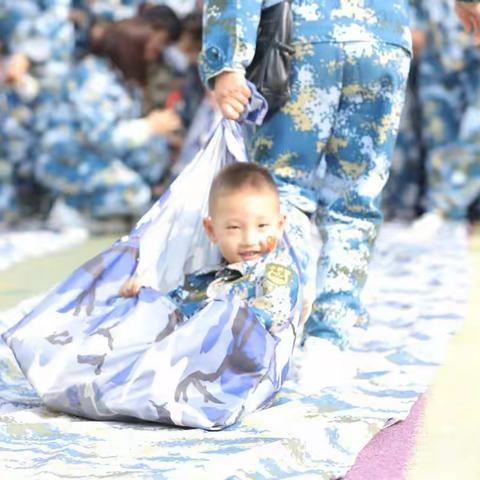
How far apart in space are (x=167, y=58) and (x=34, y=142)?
0.87m

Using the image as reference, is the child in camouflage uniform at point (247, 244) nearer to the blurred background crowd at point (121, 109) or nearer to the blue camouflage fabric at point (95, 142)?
the blurred background crowd at point (121, 109)

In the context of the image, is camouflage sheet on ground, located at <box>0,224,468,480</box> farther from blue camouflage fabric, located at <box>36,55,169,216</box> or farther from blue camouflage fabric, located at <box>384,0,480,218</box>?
blue camouflage fabric, located at <box>384,0,480,218</box>

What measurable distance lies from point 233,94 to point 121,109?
156 inches

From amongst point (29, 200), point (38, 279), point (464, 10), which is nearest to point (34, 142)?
point (29, 200)

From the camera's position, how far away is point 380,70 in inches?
121

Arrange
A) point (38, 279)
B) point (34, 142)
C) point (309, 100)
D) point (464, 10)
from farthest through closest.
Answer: point (34, 142)
point (38, 279)
point (464, 10)
point (309, 100)

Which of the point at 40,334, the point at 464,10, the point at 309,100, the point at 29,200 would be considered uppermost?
the point at 464,10

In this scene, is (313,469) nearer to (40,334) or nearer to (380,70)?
(40,334)

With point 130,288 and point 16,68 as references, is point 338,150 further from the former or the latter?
point 16,68

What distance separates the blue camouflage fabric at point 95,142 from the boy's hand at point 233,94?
3847 millimetres

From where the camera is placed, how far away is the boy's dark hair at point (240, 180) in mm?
2898

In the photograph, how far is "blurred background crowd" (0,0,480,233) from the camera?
6758mm

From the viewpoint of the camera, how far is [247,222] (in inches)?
114

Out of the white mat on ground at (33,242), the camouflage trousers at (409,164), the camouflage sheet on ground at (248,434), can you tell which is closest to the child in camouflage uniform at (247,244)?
the camouflage sheet on ground at (248,434)
